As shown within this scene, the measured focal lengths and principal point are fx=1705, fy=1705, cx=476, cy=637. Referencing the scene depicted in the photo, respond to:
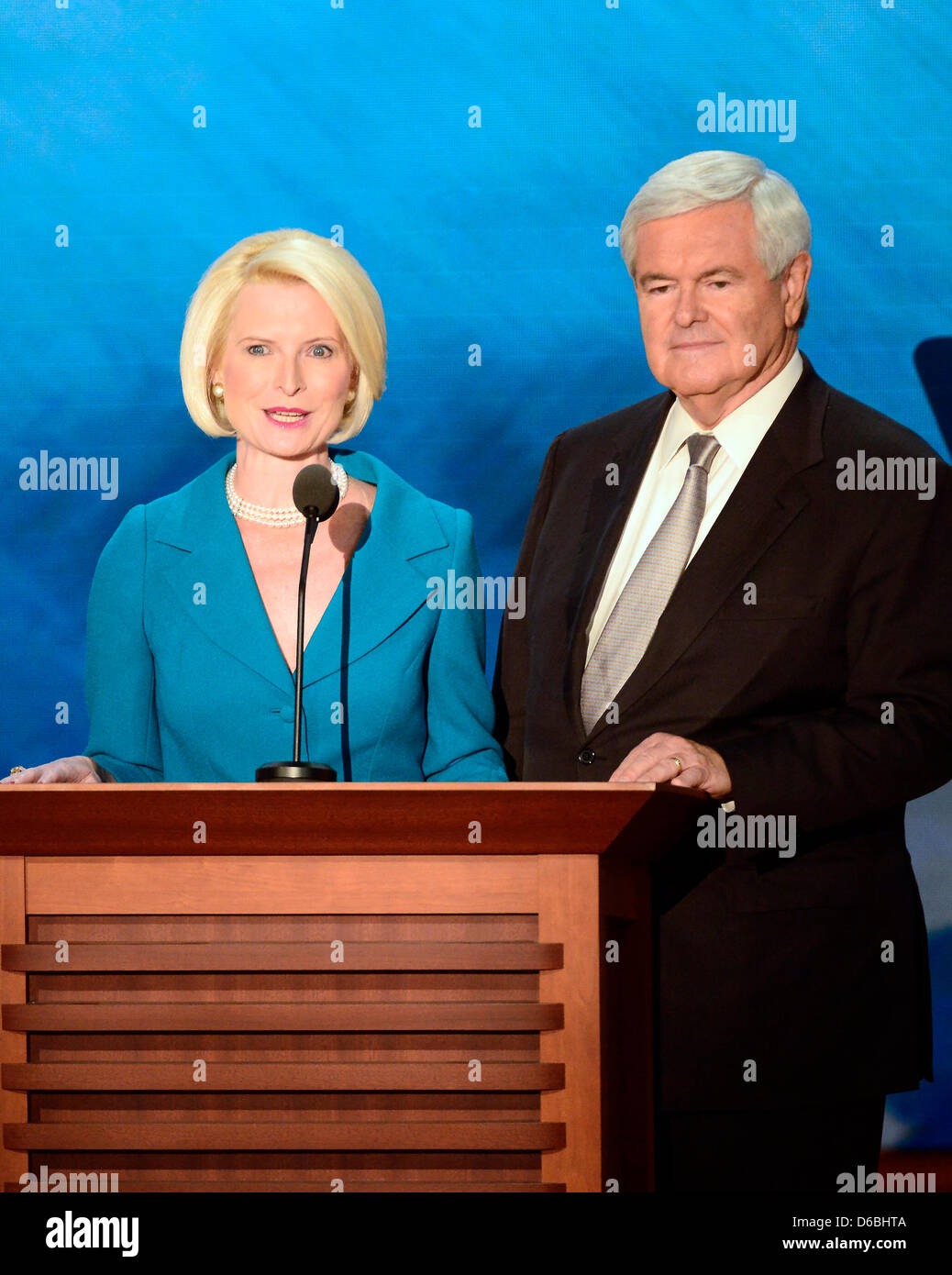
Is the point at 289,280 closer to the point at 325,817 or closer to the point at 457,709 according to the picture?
the point at 457,709

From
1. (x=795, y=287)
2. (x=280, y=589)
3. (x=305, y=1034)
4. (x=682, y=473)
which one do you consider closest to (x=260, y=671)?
(x=280, y=589)

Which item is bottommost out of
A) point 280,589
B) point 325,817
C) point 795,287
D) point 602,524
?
point 325,817

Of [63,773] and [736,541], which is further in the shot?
[736,541]

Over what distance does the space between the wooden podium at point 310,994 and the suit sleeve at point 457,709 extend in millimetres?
780

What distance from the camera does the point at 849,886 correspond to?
7.88 ft

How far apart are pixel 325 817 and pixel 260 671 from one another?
31.7 inches

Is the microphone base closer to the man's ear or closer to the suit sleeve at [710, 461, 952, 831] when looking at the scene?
the suit sleeve at [710, 461, 952, 831]

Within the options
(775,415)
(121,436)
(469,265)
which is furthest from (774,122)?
(121,436)

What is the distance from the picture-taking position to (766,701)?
2408 millimetres

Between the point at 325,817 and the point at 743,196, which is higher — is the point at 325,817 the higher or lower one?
the lower one

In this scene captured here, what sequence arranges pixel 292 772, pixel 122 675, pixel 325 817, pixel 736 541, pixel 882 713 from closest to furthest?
1. pixel 325 817
2. pixel 292 772
3. pixel 882 713
4. pixel 736 541
5. pixel 122 675

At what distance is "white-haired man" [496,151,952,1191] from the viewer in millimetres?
2359

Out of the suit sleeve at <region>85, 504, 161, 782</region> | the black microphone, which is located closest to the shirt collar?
the black microphone

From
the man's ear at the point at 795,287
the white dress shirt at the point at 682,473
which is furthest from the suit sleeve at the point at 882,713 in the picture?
the man's ear at the point at 795,287
